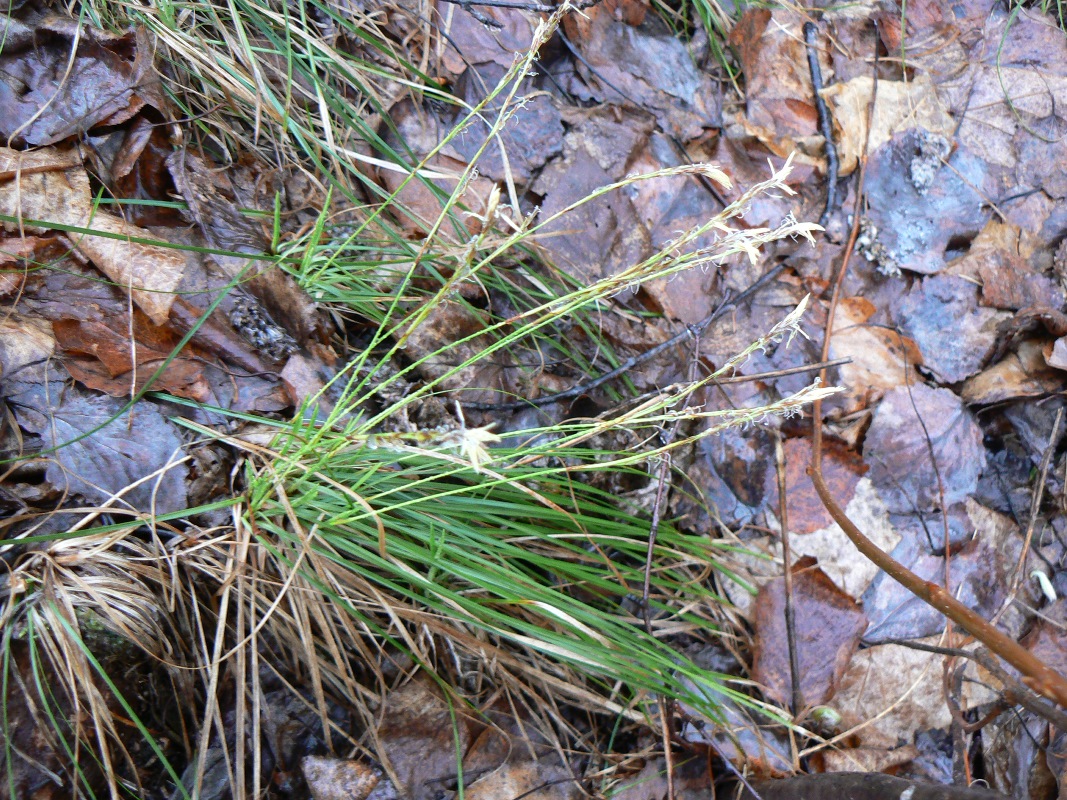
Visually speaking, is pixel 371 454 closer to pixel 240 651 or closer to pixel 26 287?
pixel 240 651

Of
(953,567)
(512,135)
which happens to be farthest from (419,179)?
(953,567)

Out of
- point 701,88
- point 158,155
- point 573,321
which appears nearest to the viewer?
point 158,155

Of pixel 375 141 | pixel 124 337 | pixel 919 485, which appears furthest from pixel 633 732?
pixel 375 141

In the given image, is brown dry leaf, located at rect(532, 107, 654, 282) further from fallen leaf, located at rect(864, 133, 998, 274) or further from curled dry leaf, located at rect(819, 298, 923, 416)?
fallen leaf, located at rect(864, 133, 998, 274)

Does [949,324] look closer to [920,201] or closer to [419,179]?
[920,201]

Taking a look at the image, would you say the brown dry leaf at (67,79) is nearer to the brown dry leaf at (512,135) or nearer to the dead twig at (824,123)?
the brown dry leaf at (512,135)

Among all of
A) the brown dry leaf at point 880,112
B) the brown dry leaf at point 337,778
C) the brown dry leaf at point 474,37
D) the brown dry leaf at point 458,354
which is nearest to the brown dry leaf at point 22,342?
the brown dry leaf at point 458,354
